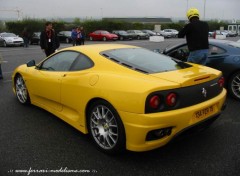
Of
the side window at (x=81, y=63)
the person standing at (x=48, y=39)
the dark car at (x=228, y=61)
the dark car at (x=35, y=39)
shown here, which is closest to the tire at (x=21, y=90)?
the side window at (x=81, y=63)

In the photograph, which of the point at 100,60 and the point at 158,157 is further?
the point at 100,60

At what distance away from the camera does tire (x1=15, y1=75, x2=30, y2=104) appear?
554 cm

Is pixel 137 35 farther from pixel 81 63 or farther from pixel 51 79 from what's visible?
pixel 81 63

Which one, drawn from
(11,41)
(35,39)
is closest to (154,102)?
(11,41)

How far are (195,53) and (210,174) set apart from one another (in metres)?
3.39

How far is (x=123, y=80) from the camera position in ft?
11.3

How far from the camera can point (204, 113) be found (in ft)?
11.6

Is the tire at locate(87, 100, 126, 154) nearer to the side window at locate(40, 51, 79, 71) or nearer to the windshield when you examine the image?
the windshield

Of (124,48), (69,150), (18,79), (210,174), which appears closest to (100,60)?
(124,48)

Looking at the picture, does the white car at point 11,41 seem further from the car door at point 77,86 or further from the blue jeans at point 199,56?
the car door at point 77,86

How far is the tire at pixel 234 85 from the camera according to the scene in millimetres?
6062

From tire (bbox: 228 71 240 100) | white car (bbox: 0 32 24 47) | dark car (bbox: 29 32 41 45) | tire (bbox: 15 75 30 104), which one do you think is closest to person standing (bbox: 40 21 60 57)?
tire (bbox: 15 75 30 104)

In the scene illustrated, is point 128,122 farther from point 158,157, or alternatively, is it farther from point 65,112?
point 65,112

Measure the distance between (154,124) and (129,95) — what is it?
1.35 feet
